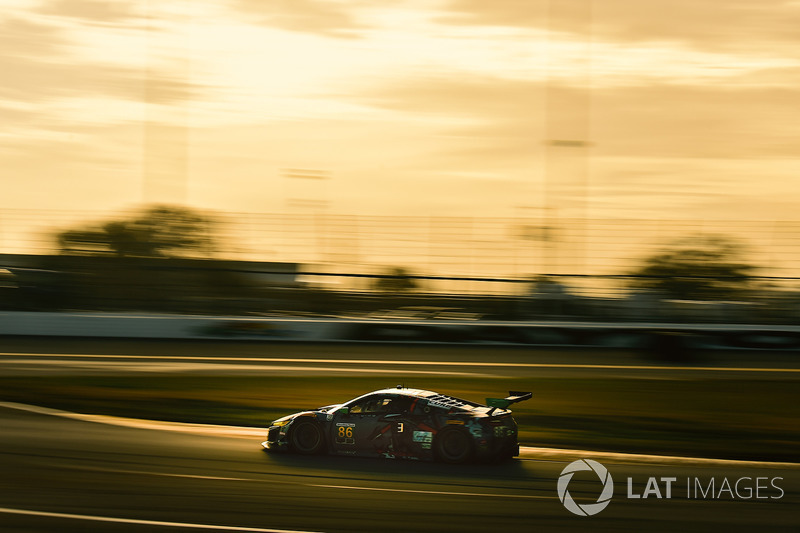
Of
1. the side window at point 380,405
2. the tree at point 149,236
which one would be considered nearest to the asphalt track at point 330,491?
the side window at point 380,405

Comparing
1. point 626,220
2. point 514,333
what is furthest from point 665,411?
point 626,220

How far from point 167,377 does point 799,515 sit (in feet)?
29.5

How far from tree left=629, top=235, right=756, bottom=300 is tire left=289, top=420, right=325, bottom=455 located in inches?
431

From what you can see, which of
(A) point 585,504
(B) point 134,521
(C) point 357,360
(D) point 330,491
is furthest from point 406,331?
(B) point 134,521

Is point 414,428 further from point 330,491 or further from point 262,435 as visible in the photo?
point 262,435

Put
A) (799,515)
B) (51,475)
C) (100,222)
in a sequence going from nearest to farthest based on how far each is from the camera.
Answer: (799,515) < (51,475) < (100,222)

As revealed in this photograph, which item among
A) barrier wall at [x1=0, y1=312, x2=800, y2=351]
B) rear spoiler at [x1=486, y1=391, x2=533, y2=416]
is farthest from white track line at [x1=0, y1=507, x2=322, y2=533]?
barrier wall at [x1=0, y1=312, x2=800, y2=351]

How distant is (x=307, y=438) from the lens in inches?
277

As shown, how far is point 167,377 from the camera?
12273 mm

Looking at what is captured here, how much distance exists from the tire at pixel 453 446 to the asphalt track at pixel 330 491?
0.08m

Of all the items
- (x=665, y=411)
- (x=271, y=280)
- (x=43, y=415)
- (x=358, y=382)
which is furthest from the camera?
(x=271, y=280)

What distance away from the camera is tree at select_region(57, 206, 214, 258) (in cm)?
1903

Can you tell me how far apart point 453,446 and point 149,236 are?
54.6ft

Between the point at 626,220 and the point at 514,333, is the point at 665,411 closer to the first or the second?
the point at 514,333
